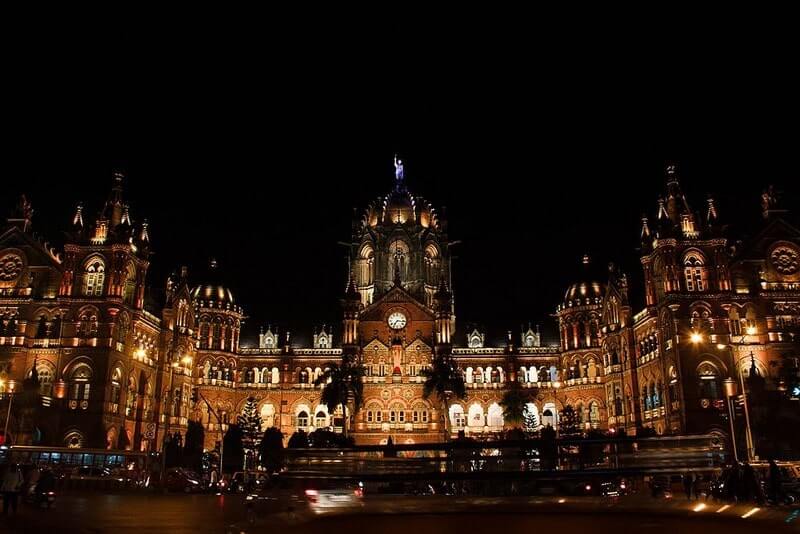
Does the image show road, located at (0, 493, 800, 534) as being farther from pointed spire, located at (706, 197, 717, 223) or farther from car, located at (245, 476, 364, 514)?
pointed spire, located at (706, 197, 717, 223)

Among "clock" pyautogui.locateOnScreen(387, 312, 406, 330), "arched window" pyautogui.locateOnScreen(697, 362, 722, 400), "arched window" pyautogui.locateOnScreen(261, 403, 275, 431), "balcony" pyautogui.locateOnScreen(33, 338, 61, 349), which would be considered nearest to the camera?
"arched window" pyautogui.locateOnScreen(697, 362, 722, 400)

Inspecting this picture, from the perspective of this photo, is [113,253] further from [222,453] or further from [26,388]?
[222,453]

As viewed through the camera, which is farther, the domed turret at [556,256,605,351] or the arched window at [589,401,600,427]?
the domed turret at [556,256,605,351]

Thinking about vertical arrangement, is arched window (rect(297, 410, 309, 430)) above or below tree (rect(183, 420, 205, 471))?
above

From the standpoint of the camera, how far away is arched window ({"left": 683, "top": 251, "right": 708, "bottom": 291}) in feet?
212

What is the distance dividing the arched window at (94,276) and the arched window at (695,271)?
55919 mm

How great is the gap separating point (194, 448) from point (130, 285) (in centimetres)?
1979

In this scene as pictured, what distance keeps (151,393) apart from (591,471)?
66.6 m

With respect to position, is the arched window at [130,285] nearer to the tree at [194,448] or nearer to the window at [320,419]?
the tree at [194,448]

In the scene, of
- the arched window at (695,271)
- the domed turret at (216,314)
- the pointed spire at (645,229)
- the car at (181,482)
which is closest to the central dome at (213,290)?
the domed turret at (216,314)

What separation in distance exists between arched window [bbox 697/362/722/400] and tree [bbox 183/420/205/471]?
145ft

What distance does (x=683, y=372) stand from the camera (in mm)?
61000

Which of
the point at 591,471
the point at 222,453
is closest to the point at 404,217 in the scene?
the point at 222,453

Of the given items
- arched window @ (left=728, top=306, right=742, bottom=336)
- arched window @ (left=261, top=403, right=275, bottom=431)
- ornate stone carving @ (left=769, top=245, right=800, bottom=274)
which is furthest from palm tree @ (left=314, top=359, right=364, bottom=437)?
ornate stone carving @ (left=769, top=245, right=800, bottom=274)
